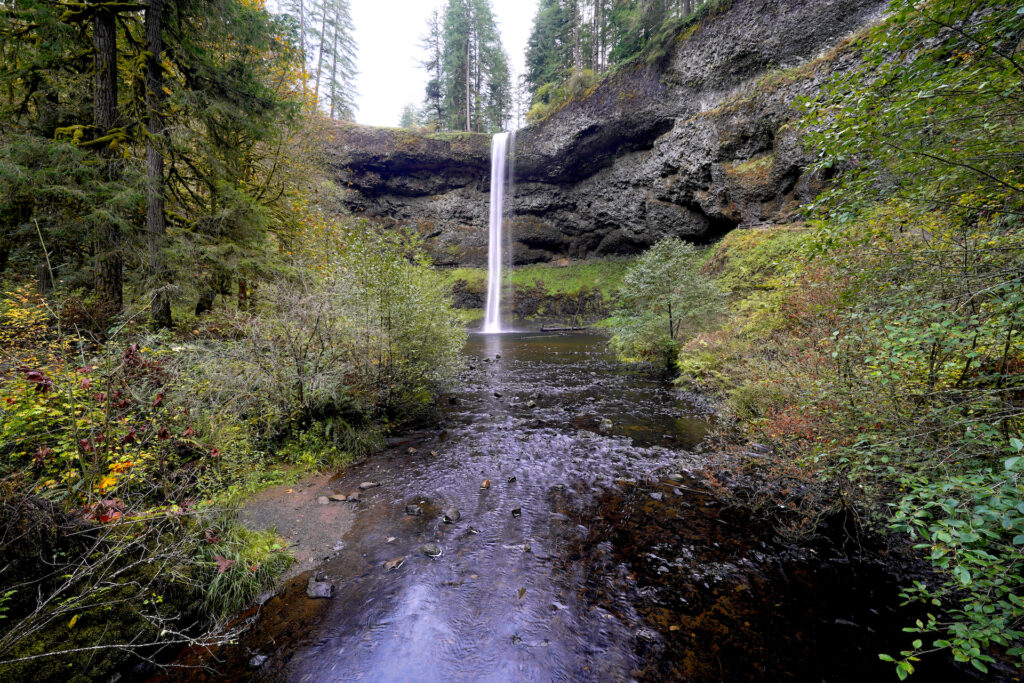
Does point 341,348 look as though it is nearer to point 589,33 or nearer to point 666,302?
point 666,302

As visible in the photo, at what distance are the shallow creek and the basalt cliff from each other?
459 inches

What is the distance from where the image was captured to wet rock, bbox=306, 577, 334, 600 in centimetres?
364

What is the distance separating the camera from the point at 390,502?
5332mm

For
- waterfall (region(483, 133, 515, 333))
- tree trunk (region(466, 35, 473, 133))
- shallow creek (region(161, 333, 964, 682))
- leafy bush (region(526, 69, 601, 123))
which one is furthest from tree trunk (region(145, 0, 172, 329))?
tree trunk (region(466, 35, 473, 133))

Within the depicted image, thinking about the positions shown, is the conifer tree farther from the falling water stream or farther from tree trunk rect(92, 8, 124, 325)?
the falling water stream

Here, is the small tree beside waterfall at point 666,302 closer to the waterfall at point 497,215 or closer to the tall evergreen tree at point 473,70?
the waterfall at point 497,215

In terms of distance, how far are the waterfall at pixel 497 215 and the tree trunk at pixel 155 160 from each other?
1083 inches

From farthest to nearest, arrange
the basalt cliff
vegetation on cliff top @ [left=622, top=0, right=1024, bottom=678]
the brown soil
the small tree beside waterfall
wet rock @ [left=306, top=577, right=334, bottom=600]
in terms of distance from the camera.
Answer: the basalt cliff < the small tree beside waterfall < the brown soil < wet rock @ [left=306, top=577, right=334, bottom=600] < vegetation on cliff top @ [left=622, top=0, right=1024, bottom=678]

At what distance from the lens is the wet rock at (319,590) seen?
3641 mm

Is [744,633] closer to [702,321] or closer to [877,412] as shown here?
[877,412]

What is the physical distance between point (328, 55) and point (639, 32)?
28055 mm

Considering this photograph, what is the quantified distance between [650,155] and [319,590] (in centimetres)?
3387

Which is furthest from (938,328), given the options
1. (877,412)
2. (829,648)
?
(829,648)

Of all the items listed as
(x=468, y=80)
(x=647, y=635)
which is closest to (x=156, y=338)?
(x=647, y=635)
